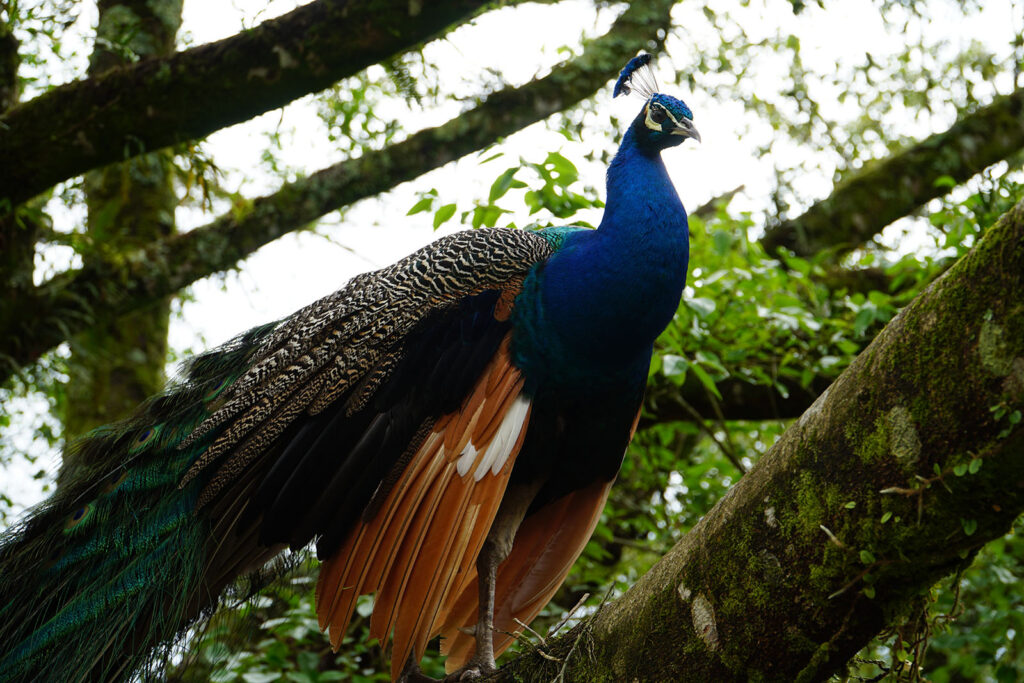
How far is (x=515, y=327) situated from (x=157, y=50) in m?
3.96

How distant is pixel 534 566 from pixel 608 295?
→ 4.14ft

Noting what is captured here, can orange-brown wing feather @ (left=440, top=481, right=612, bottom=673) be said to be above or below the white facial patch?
below

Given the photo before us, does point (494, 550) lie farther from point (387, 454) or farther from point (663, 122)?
point (663, 122)

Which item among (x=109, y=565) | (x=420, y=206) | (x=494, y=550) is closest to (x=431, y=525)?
(x=494, y=550)

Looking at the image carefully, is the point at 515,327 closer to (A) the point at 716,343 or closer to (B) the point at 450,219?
(B) the point at 450,219

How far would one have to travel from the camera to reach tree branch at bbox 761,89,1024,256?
6.05 m

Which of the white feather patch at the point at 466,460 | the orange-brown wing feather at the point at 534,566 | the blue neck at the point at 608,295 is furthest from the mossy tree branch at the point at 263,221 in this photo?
the white feather patch at the point at 466,460

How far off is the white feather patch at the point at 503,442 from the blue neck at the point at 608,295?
0.15 m

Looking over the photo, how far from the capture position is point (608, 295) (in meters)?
3.06

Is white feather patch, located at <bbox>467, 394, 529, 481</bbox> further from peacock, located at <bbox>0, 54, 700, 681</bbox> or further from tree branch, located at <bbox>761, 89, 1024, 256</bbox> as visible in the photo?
tree branch, located at <bbox>761, 89, 1024, 256</bbox>

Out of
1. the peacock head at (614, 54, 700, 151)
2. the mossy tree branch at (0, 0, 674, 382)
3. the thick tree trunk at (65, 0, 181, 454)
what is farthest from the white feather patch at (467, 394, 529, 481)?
the thick tree trunk at (65, 0, 181, 454)

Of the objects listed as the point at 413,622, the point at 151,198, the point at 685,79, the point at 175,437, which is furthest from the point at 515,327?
the point at 151,198

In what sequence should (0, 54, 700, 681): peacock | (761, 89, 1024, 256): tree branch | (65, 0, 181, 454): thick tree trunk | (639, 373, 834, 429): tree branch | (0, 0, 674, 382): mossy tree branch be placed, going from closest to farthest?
(0, 54, 700, 681): peacock
(639, 373, 834, 429): tree branch
(0, 0, 674, 382): mossy tree branch
(65, 0, 181, 454): thick tree trunk
(761, 89, 1024, 256): tree branch

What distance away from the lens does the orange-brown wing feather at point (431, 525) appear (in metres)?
2.81
